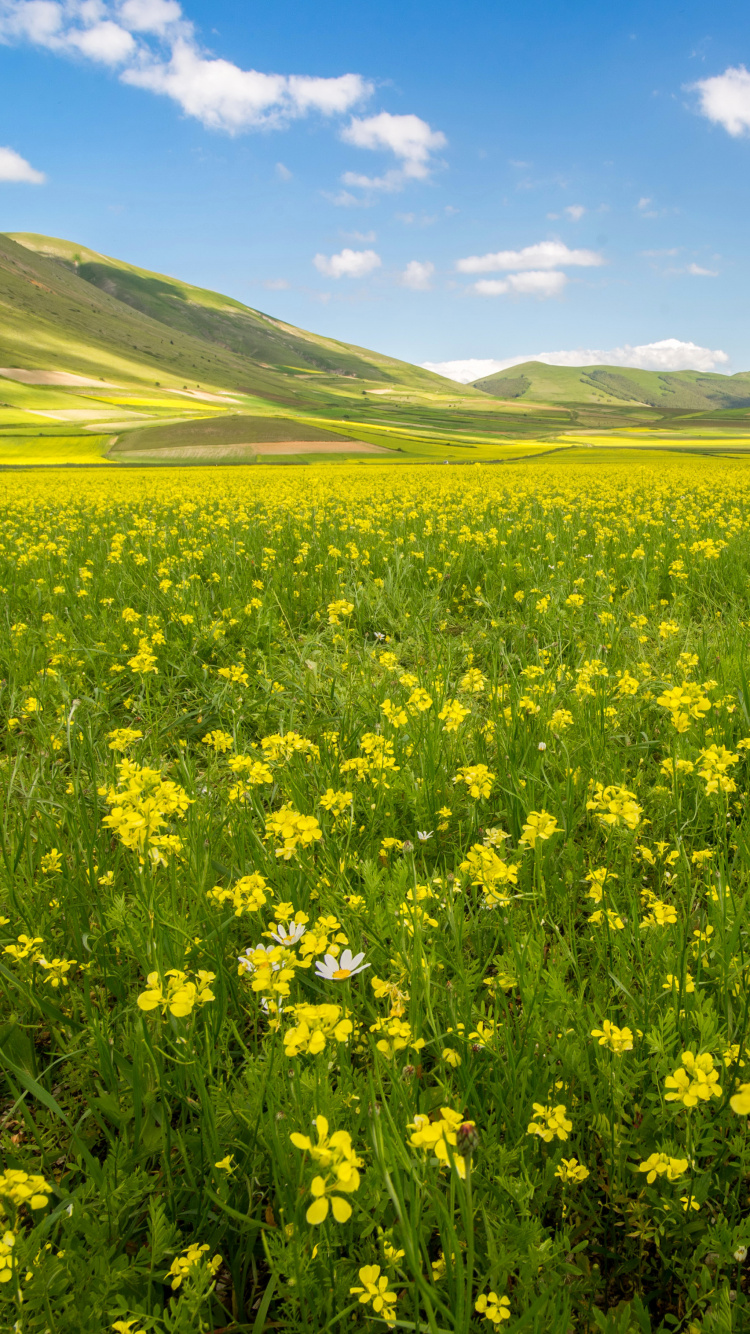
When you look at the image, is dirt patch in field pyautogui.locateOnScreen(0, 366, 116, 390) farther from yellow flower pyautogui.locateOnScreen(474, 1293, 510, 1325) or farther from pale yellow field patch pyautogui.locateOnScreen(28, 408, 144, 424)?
yellow flower pyautogui.locateOnScreen(474, 1293, 510, 1325)

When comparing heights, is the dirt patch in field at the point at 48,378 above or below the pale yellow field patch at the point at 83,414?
above

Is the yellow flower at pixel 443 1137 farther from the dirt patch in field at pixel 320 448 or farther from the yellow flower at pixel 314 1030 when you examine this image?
the dirt patch in field at pixel 320 448

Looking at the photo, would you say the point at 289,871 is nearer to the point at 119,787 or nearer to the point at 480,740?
the point at 119,787

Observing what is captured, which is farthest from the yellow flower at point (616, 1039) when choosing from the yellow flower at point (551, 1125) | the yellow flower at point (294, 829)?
the yellow flower at point (294, 829)

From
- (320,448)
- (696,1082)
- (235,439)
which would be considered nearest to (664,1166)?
(696,1082)

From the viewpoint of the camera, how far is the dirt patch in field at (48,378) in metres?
123

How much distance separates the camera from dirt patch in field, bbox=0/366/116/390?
123 m

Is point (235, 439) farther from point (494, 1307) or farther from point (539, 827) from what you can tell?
point (494, 1307)

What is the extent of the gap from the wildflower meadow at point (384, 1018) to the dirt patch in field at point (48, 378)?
146 m

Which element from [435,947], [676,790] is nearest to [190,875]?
[435,947]

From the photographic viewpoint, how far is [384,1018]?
5.74 feet

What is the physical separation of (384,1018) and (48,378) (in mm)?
156575

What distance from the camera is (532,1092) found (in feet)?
5.34

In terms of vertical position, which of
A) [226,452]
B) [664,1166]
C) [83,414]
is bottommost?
[664,1166]
